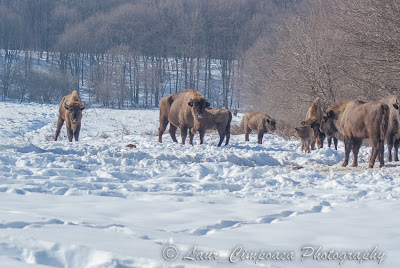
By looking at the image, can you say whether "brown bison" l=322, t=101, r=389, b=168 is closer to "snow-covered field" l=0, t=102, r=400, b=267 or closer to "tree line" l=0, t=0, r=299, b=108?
"snow-covered field" l=0, t=102, r=400, b=267

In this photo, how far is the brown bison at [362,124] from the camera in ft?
35.9

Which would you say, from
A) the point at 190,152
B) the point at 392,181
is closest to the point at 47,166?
the point at 190,152

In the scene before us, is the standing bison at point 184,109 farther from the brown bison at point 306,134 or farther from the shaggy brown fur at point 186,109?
the brown bison at point 306,134

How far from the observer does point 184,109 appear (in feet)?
53.3

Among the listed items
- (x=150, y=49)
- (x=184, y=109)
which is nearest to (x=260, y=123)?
(x=184, y=109)

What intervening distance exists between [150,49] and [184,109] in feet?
195

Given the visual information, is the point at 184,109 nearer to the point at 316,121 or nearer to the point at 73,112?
the point at 73,112

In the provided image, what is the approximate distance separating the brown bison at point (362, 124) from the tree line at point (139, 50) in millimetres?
46613

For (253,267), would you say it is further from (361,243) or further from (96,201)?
(96,201)

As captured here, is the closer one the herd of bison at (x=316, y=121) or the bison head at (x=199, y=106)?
the herd of bison at (x=316, y=121)

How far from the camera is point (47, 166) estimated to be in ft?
29.3

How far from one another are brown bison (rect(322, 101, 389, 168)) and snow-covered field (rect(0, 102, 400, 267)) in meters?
1.18

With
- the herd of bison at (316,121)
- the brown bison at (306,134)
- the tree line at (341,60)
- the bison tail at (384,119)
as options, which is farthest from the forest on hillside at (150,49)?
the bison tail at (384,119)

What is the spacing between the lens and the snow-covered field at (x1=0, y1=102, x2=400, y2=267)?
3758 millimetres
